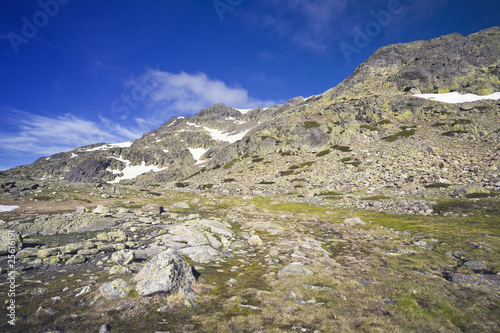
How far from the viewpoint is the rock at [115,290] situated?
1008 cm

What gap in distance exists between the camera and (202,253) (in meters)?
17.2

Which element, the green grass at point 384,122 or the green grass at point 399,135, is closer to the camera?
the green grass at point 399,135

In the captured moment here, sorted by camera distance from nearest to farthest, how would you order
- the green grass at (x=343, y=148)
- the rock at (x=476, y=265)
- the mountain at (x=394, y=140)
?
the rock at (x=476, y=265) < the mountain at (x=394, y=140) < the green grass at (x=343, y=148)

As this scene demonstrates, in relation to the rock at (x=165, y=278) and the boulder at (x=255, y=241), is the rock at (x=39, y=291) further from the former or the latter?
the boulder at (x=255, y=241)

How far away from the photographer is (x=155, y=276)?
1077cm

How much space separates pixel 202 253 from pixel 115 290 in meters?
7.53

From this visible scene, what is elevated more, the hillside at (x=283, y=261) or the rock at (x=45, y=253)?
the rock at (x=45, y=253)

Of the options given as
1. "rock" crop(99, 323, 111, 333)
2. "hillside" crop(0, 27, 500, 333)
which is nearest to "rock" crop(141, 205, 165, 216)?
"hillside" crop(0, 27, 500, 333)

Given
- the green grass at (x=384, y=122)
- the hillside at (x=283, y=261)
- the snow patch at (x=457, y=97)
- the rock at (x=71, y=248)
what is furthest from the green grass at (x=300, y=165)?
the snow patch at (x=457, y=97)

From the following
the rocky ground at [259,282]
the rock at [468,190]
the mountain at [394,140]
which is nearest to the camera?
the rocky ground at [259,282]

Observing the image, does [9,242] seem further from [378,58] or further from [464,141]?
[378,58]

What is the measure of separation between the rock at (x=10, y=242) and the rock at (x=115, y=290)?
13.0 meters

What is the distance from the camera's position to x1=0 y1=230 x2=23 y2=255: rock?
16.8 m

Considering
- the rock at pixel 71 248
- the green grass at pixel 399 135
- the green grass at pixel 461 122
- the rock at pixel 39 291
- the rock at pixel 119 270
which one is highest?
the green grass at pixel 461 122
